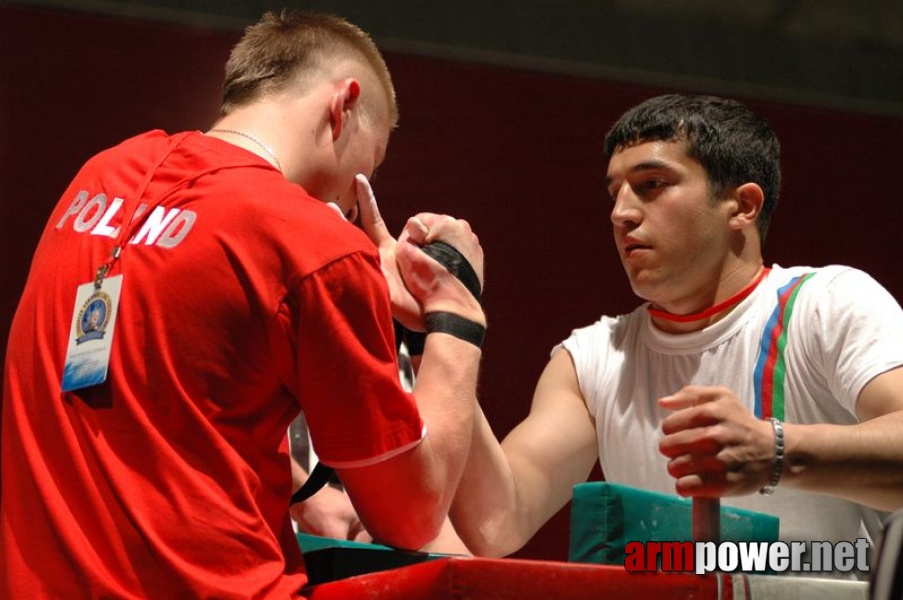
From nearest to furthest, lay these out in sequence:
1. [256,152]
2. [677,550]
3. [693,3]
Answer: [677,550] → [256,152] → [693,3]

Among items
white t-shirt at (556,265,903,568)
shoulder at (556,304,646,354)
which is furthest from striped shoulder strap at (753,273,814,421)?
shoulder at (556,304,646,354)

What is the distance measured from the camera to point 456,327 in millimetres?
1670

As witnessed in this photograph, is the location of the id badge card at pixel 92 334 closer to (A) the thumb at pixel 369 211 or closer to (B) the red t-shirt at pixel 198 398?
(B) the red t-shirt at pixel 198 398

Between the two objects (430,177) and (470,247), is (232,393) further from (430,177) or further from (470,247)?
(430,177)

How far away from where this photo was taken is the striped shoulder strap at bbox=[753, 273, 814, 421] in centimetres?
216

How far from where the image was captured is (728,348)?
7.39 ft

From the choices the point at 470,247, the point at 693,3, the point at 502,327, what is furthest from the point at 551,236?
the point at 470,247

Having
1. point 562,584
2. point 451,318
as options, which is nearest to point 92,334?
point 451,318

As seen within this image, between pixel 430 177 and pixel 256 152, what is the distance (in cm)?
189

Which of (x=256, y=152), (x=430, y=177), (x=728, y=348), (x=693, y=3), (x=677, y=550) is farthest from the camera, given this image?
(x=693, y=3)

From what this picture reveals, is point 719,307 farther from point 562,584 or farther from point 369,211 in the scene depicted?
point 562,584

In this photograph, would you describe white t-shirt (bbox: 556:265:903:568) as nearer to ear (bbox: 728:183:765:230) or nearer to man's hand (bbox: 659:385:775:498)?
ear (bbox: 728:183:765:230)
